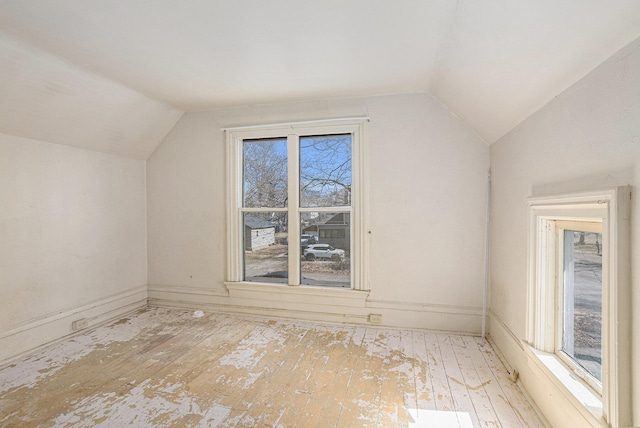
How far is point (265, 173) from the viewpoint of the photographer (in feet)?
12.3

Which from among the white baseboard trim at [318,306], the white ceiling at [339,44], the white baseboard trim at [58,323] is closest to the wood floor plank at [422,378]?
the white baseboard trim at [318,306]

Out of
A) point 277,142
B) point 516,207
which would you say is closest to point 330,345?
point 516,207

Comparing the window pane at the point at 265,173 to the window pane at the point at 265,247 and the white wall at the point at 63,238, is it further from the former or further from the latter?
the white wall at the point at 63,238

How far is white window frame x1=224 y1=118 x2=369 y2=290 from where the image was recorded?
3.37 meters

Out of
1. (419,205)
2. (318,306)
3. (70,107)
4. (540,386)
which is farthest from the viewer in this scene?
(318,306)

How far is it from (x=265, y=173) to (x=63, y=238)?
2147 millimetres

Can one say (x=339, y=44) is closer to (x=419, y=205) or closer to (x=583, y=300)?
(x=419, y=205)

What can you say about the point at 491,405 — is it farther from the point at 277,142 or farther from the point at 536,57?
the point at 277,142

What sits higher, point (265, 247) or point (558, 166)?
point (558, 166)

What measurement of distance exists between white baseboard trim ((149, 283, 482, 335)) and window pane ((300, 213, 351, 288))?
→ 0.47 feet

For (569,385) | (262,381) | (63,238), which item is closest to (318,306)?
(262,381)

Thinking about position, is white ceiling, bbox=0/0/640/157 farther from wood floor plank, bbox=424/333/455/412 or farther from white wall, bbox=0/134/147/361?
wood floor plank, bbox=424/333/455/412

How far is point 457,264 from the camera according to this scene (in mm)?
3172

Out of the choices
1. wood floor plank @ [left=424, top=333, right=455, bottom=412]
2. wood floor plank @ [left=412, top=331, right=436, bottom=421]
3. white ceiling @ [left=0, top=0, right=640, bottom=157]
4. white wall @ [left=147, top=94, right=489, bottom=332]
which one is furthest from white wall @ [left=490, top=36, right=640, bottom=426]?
wood floor plank @ [left=412, top=331, right=436, bottom=421]
